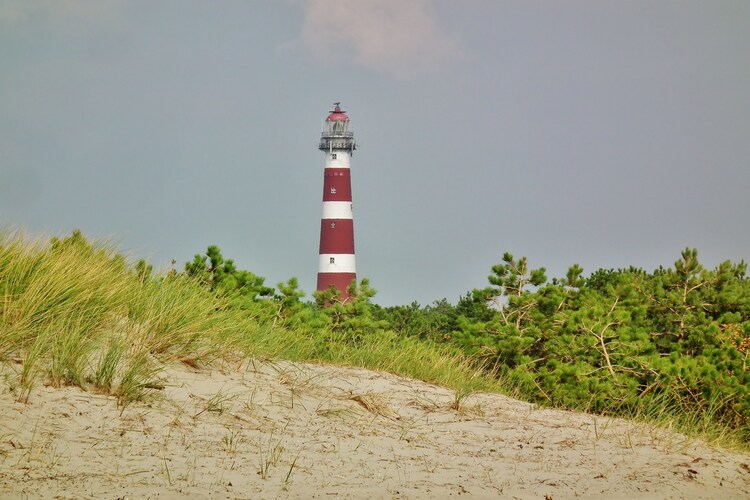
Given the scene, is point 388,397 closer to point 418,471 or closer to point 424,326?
point 418,471

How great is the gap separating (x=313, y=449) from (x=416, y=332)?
1248 cm

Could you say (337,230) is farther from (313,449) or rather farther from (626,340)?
(313,449)

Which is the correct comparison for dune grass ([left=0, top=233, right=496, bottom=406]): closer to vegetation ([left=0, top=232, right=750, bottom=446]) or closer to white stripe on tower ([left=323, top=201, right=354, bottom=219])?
vegetation ([left=0, top=232, right=750, bottom=446])

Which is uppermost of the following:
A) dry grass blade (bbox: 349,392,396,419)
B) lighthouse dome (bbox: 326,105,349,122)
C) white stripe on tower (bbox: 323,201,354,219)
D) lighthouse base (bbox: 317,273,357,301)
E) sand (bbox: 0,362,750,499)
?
lighthouse dome (bbox: 326,105,349,122)

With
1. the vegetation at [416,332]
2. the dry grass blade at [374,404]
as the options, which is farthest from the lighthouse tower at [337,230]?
the dry grass blade at [374,404]

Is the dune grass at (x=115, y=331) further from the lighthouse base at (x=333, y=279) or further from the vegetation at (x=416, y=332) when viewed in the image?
the lighthouse base at (x=333, y=279)

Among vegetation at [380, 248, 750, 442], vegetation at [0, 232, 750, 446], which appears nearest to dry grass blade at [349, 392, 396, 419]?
vegetation at [0, 232, 750, 446]

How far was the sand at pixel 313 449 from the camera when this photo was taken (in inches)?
289

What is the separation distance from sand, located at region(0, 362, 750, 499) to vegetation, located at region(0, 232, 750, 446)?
48cm

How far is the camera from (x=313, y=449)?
27.7 ft

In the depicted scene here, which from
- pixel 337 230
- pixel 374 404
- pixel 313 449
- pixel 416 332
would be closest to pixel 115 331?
pixel 374 404

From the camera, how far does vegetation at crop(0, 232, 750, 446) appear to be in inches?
391

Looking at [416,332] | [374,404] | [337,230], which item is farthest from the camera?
[337,230]

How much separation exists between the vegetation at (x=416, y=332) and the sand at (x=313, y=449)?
475 millimetres
